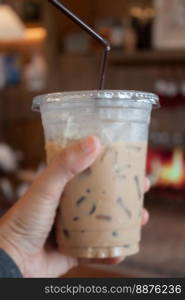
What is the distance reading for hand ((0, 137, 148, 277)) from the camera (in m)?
0.77

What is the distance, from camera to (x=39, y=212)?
32.7 inches

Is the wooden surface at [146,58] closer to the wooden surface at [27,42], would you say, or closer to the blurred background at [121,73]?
the blurred background at [121,73]

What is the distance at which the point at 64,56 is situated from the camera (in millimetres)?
3172

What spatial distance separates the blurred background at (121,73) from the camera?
2659mm

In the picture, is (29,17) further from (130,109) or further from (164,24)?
(130,109)

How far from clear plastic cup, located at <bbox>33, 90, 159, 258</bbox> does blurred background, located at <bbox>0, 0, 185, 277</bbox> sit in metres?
1.42

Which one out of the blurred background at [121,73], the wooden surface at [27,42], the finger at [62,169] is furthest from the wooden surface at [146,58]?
the finger at [62,169]

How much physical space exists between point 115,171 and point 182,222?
1.81m

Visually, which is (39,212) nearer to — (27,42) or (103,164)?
(103,164)

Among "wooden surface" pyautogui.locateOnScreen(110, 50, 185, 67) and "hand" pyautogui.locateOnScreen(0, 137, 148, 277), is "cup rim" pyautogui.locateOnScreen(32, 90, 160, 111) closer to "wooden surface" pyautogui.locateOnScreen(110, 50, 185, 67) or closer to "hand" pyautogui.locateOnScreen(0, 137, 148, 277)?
"hand" pyautogui.locateOnScreen(0, 137, 148, 277)

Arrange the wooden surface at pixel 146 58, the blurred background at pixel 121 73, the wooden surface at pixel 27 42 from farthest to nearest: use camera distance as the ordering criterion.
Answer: the wooden surface at pixel 27 42 → the wooden surface at pixel 146 58 → the blurred background at pixel 121 73

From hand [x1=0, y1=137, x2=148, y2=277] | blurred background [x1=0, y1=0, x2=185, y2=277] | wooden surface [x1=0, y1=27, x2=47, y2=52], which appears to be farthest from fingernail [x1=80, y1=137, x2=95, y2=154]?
wooden surface [x1=0, y1=27, x2=47, y2=52]

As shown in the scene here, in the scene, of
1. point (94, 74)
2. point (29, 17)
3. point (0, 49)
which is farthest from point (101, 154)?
point (0, 49)

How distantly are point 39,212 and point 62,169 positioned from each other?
3.8 inches
